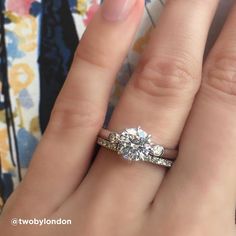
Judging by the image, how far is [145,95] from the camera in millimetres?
821

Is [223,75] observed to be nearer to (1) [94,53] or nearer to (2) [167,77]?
(2) [167,77]

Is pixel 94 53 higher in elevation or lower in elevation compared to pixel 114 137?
higher

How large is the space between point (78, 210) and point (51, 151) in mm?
104

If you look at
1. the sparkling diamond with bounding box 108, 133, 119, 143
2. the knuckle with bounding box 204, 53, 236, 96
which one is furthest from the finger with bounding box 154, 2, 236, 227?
the sparkling diamond with bounding box 108, 133, 119, 143

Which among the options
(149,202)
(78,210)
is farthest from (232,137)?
(78,210)

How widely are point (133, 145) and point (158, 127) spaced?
2.3 inches

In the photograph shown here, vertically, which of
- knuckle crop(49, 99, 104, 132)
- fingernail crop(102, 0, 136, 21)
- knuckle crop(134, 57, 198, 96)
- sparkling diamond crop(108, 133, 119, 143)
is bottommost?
sparkling diamond crop(108, 133, 119, 143)

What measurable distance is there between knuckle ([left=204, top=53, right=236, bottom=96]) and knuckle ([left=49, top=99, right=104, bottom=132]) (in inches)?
7.2

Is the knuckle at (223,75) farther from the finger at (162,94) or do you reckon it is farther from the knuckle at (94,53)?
the knuckle at (94,53)

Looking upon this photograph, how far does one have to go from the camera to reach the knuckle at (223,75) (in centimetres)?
80

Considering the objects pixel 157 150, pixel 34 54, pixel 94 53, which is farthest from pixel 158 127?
pixel 34 54

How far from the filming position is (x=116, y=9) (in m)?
0.78

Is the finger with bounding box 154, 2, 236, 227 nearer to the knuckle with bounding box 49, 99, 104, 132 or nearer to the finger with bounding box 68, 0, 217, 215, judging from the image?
the finger with bounding box 68, 0, 217, 215

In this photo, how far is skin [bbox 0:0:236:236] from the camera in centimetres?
80
